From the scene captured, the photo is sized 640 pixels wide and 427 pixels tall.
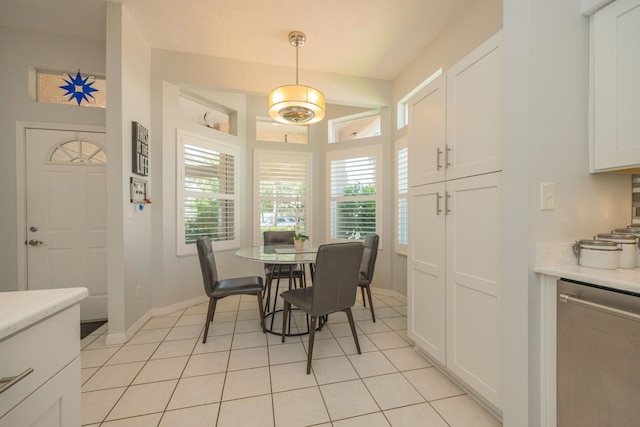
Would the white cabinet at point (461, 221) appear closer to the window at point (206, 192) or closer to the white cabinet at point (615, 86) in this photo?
the white cabinet at point (615, 86)

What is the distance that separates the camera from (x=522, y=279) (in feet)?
4.06

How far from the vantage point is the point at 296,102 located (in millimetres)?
2426

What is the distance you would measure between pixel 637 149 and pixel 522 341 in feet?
3.18

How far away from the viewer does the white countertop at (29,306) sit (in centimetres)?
58

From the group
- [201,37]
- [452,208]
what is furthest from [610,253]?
[201,37]

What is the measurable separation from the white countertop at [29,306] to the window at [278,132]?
12.0ft

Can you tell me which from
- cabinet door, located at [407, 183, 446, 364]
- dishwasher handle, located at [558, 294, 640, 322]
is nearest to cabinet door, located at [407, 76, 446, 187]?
cabinet door, located at [407, 183, 446, 364]

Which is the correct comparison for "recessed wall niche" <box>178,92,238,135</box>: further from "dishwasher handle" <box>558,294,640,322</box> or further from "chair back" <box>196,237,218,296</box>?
"dishwasher handle" <box>558,294,640,322</box>

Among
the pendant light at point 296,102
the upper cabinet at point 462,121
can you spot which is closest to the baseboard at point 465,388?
the upper cabinet at point 462,121

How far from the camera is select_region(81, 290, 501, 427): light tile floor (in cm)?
150

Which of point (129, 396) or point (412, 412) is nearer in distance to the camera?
point (412, 412)

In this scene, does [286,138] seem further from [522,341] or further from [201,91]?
[522,341]

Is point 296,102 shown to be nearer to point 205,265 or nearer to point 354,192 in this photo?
point 205,265

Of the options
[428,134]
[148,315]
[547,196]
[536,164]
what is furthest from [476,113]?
[148,315]
